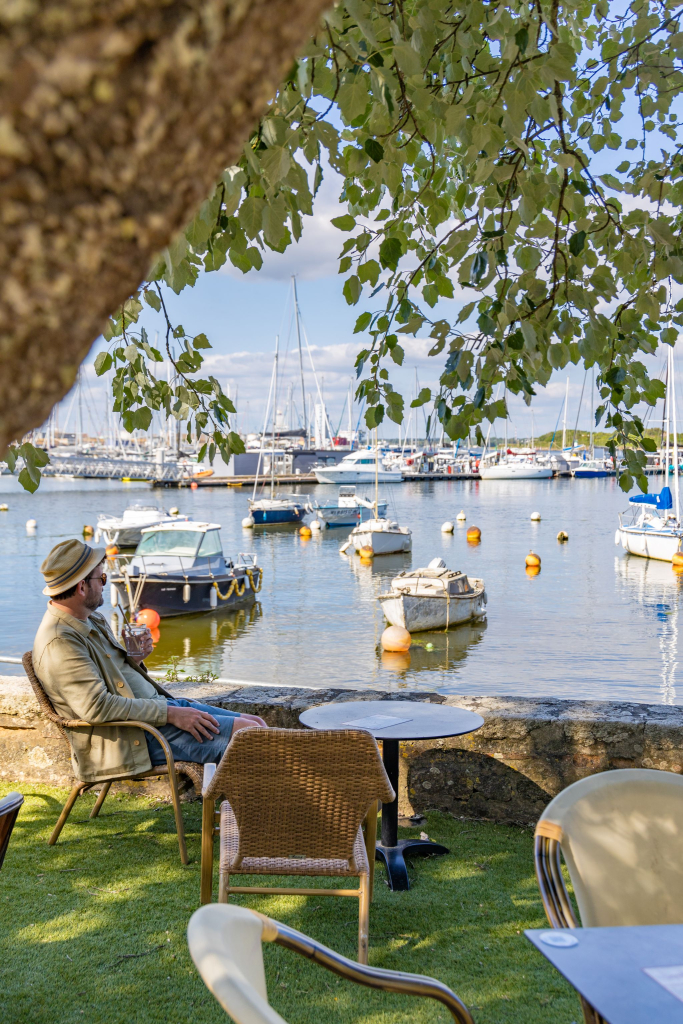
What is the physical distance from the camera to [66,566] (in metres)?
4.05

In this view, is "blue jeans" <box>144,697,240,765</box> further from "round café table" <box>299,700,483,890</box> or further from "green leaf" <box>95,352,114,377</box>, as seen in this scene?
"green leaf" <box>95,352,114,377</box>

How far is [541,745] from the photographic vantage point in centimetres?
442

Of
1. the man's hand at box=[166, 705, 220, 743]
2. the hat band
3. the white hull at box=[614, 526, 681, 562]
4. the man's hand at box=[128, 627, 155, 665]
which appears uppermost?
the hat band

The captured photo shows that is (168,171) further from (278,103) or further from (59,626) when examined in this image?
(59,626)

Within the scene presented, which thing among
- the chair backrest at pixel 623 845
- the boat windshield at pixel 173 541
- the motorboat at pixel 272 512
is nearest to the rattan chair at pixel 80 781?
the chair backrest at pixel 623 845

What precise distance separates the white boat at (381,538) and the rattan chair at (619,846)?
111 ft

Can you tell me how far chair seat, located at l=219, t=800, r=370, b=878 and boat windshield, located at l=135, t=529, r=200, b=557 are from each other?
21557mm

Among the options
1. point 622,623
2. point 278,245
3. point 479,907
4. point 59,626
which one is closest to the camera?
point 278,245

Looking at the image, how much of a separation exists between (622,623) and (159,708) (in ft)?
71.5

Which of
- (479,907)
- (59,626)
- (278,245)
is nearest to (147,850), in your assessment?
(59,626)

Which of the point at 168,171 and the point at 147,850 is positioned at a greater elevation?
the point at 168,171

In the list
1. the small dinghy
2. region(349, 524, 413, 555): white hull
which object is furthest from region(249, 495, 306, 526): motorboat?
the small dinghy

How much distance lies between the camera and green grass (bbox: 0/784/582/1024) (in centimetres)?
291

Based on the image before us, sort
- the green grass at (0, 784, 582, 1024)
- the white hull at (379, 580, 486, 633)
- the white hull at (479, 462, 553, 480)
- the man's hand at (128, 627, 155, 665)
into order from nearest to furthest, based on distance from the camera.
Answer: the green grass at (0, 784, 582, 1024), the man's hand at (128, 627, 155, 665), the white hull at (379, 580, 486, 633), the white hull at (479, 462, 553, 480)
